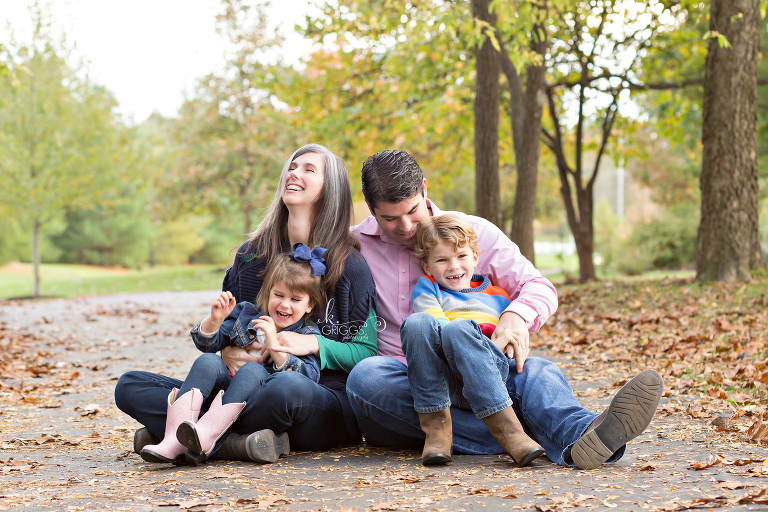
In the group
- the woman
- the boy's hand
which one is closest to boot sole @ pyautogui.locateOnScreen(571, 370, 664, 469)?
the woman

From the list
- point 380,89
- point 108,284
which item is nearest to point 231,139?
point 108,284

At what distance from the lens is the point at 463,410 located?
3285mm

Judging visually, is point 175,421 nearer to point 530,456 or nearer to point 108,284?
point 530,456

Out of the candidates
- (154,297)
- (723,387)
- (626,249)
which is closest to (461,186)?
(626,249)

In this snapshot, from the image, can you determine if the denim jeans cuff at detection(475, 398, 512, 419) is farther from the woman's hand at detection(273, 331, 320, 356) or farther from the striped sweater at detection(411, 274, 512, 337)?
the woman's hand at detection(273, 331, 320, 356)

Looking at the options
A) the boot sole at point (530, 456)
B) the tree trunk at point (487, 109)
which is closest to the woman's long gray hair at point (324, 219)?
the boot sole at point (530, 456)

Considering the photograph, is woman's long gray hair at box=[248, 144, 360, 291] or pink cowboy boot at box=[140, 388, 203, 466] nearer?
pink cowboy boot at box=[140, 388, 203, 466]

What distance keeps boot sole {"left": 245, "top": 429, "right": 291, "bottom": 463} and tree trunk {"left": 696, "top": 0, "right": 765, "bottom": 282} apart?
7.03 meters

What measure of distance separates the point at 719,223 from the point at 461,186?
19097mm

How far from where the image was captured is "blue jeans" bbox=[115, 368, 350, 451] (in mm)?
3168

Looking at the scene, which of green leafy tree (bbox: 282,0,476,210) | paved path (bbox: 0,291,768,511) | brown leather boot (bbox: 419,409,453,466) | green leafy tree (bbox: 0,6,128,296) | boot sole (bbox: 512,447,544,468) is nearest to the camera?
paved path (bbox: 0,291,768,511)

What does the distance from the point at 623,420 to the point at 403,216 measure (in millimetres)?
1411

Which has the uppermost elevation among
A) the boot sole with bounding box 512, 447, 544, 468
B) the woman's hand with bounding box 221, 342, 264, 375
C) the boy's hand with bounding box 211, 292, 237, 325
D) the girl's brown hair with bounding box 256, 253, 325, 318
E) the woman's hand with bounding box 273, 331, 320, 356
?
the girl's brown hair with bounding box 256, 253, 325, 318

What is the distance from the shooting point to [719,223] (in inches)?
339
